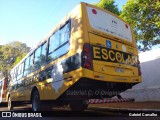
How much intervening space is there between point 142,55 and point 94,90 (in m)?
8.23

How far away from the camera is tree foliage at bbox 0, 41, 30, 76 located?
2020 inches

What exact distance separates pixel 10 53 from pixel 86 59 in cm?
4763

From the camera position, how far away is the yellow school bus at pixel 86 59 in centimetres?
643

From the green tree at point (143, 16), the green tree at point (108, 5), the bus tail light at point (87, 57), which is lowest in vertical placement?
the bus tail light at point (87, 57)

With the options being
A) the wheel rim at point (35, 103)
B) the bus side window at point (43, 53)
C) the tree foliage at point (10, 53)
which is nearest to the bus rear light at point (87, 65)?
the bus side window at point (43, 53)

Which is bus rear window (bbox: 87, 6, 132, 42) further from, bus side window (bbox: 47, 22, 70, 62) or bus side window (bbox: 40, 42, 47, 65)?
bus side window (bbox: 40, 42, 47, 65)

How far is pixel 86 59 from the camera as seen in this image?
627 centimetres

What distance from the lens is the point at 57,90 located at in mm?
7164

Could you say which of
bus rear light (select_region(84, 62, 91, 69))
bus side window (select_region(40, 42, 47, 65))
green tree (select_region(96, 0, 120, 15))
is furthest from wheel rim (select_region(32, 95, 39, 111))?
green tree (select_region(96, 0, 120, 15))

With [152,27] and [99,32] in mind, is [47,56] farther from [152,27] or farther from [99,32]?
[152,27]

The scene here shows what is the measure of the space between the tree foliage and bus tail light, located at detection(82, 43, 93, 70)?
Answer: 46336 millimetres

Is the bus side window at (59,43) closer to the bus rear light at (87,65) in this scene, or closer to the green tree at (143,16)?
the bus rear light at (87,65)

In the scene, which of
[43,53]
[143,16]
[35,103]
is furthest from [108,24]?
[143,16]

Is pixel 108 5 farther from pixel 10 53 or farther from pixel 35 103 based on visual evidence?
pixel 10 53
